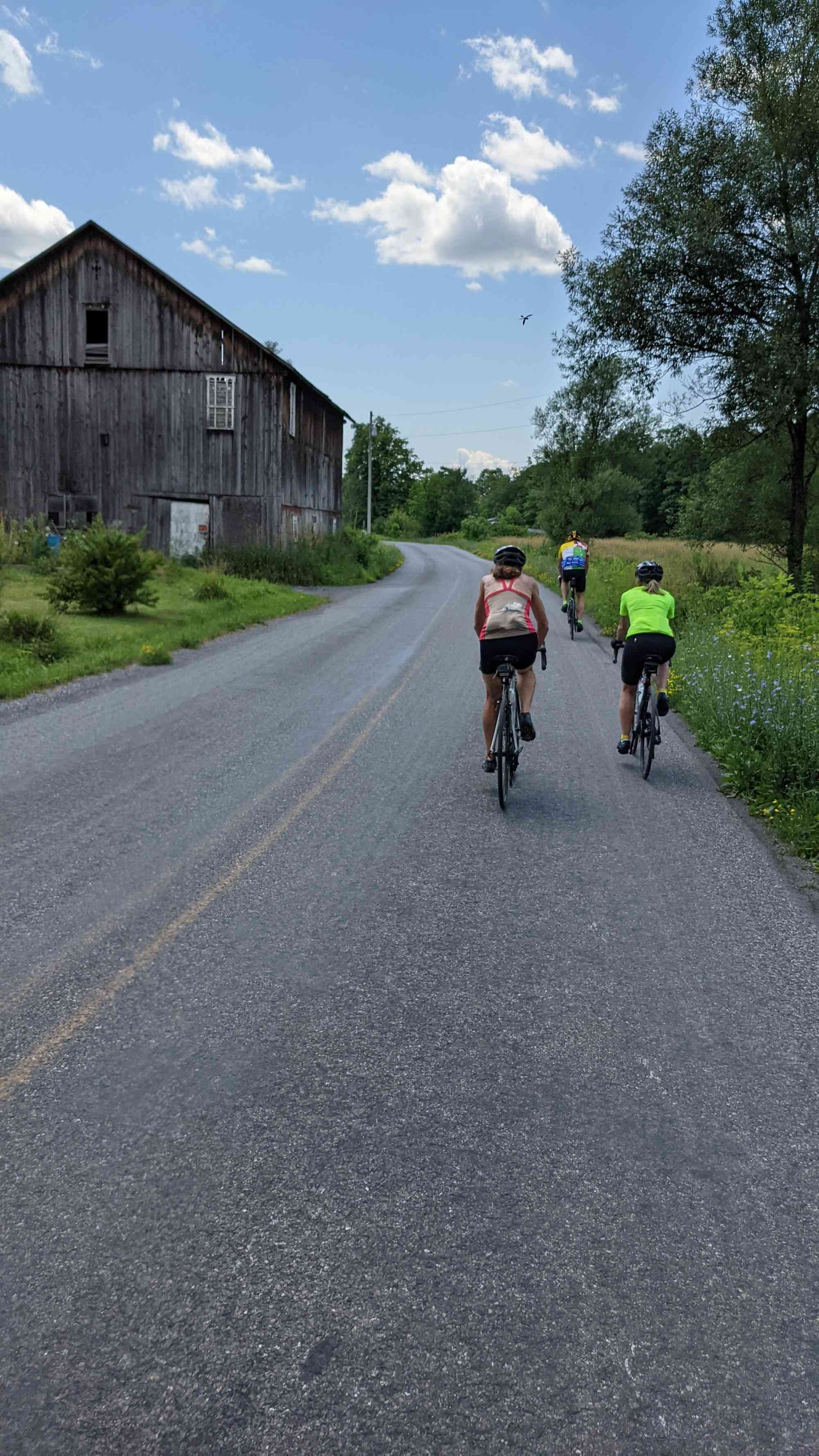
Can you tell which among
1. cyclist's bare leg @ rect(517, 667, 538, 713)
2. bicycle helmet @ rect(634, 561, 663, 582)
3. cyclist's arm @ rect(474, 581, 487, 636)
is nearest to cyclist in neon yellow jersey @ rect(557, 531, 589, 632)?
bicycle helmet @ rect(634, 561, 663, 582)

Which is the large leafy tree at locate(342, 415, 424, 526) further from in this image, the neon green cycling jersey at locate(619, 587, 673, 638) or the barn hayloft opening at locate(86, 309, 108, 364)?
the neon green cycling jersey at locate(619, 587, 673, 638)

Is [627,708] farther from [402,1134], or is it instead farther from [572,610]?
[572,610]

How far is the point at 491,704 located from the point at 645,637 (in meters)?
1.82

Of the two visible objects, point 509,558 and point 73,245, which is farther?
Result: point 73,245

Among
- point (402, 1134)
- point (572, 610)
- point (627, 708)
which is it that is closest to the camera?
point (402, 1134)

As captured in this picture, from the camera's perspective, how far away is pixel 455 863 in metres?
6.27

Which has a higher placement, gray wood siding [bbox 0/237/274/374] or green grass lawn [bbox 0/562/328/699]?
gray wood siding [bbox 0/237/274/374]

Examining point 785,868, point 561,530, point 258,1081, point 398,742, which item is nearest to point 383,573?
point 561,530

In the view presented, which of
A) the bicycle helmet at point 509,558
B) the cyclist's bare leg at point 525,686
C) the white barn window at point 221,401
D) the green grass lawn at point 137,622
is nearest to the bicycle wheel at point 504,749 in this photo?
the cyclist's bare leg at point 525,686

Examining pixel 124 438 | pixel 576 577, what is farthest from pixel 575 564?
pixel 124 438

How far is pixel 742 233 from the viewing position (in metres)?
19.4

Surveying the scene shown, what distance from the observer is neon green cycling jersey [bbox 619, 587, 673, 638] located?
9.07 metres

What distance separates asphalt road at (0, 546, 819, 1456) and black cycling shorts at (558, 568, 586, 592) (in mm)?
13672

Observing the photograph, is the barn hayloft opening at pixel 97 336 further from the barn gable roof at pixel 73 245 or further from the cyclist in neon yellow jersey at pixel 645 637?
the cyclist in neon yellow jersey at pixel 645 637
